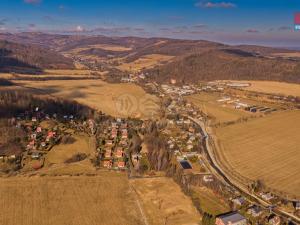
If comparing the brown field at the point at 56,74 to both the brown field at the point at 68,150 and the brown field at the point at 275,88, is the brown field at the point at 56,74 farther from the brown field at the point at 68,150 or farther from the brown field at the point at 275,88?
the brown field at the point at 68,150

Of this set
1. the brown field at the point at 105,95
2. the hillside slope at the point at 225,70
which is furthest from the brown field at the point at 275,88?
the brown field at the point at 105,95

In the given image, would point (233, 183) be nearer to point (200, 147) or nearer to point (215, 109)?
point (200, 147)

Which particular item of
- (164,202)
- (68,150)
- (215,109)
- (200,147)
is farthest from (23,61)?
(164,202)

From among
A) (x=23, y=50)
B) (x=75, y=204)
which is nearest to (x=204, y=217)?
(x=75, y=204)

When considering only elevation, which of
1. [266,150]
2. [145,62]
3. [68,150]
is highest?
[145,62]

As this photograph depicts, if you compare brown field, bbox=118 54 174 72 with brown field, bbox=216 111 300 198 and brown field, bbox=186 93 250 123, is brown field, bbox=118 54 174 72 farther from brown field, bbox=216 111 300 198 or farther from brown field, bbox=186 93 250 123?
brown field, bbox=216 111 300 198

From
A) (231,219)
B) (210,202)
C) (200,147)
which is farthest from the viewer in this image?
(200,147)

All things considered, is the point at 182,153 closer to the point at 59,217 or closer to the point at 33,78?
the point at 59,217
